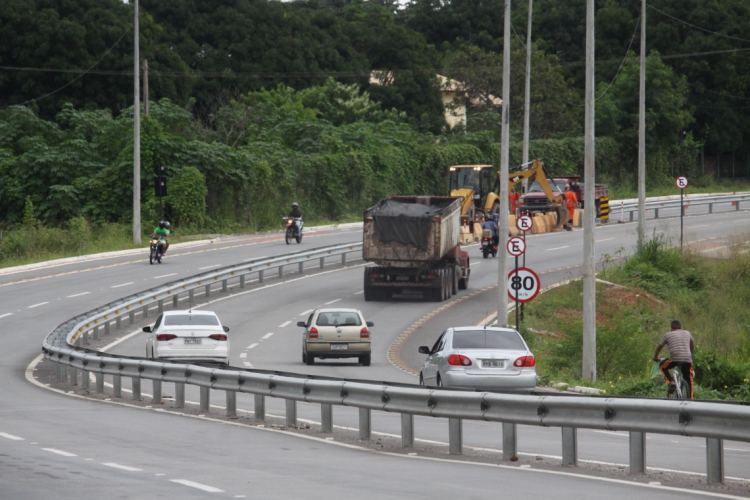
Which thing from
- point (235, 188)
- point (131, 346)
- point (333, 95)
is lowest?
point (131, 346)

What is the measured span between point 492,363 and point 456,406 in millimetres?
6032

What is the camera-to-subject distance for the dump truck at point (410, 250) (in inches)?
1490

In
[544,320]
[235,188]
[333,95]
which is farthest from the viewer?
[333,95]

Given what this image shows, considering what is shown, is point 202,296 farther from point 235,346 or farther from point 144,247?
point 144,247

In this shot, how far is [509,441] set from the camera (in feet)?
41.4

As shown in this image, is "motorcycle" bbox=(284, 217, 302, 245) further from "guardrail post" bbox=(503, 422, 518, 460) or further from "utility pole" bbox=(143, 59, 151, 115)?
"guardrail post" bbox=(503, 422, 518, 460)

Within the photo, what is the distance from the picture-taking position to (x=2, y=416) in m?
17.3

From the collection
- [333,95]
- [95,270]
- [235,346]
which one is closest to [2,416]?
[235,346]

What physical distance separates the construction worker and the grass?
11.4 m

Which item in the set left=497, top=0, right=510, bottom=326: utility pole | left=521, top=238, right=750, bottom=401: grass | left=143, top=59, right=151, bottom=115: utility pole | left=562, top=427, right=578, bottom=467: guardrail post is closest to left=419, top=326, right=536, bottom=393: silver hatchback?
left=521, top=238, right=750, bottom=401: grass

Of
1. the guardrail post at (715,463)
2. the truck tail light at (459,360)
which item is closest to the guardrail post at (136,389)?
the truck tail light at (459,360)

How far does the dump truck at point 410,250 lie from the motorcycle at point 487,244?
975cm

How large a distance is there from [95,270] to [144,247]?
8.58 m

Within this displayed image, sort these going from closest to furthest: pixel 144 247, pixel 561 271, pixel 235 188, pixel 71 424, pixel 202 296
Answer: pixel 71 424
pixel 202 296
pixel 561 271
pixel 144 247
pixel 235 188
